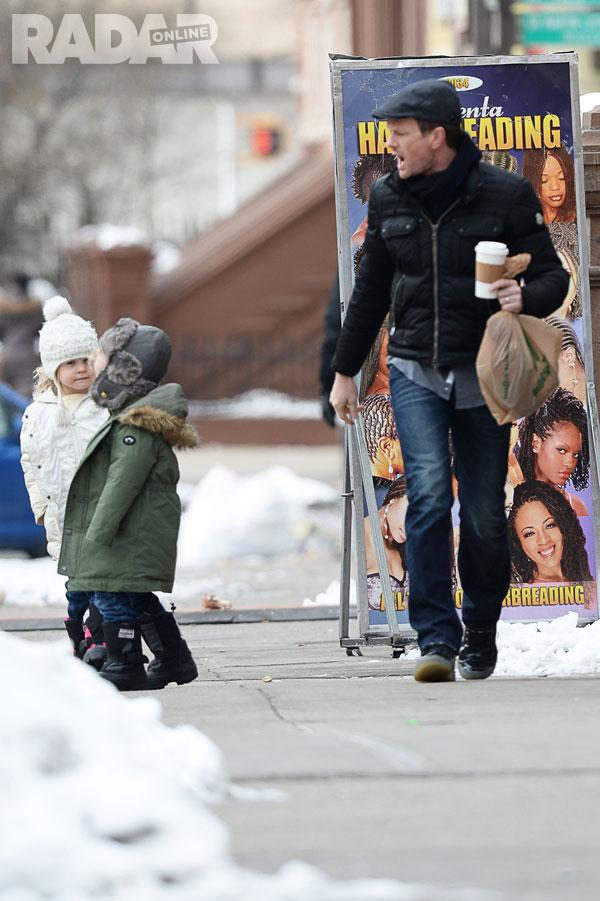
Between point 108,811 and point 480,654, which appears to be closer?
point 108,811

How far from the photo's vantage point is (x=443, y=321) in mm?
6066

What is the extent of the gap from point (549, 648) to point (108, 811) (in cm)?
322

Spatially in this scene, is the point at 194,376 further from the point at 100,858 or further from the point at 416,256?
the point at 100,858

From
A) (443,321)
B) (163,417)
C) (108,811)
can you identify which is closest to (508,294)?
(443,321)

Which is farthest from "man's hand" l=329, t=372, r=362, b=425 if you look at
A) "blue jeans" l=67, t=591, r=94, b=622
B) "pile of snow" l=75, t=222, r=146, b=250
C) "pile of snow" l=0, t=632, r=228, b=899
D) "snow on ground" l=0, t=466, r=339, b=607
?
"pile of snow" l=75, t=222, r=146, b=250

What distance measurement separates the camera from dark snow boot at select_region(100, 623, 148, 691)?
6.80 m

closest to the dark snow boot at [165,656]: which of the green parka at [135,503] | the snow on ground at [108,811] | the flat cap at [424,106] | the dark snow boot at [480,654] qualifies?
the green parka at [135,503]

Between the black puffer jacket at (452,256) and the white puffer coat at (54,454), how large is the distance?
1.96 m

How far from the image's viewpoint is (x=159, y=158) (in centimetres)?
5919

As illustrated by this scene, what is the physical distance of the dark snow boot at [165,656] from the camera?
6.88m

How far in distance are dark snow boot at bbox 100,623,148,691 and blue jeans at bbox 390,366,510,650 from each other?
Answer: 1100 millimetres

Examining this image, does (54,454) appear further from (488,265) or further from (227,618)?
(488,265)

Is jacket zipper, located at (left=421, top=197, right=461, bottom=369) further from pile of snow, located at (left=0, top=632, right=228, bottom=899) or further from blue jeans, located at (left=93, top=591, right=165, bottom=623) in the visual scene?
pile of snow, located at (left=0, top=632, right=228, bottom=899)

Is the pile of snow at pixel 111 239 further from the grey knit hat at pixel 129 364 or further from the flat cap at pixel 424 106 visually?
the flat cap at pixel 424 106
